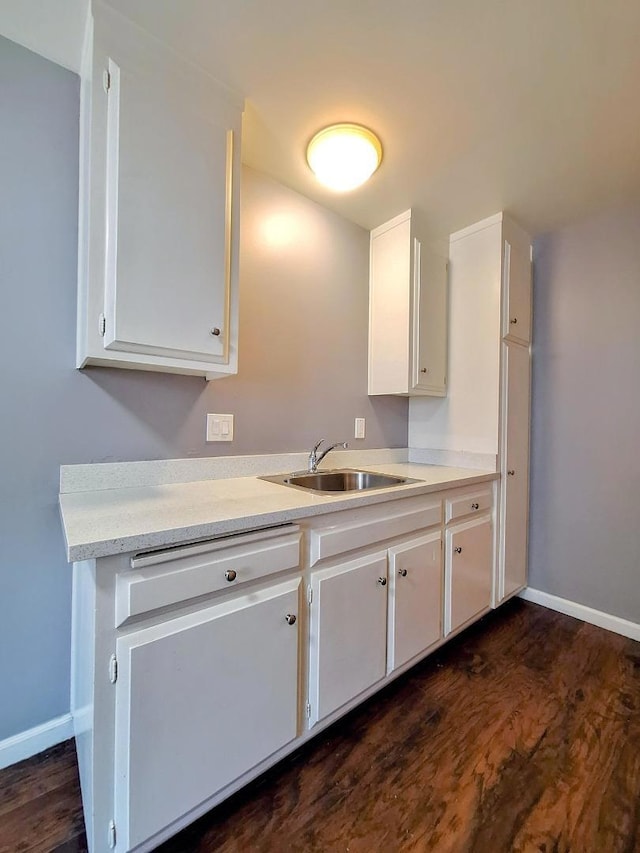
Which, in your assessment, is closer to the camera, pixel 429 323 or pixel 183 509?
pixel 183 509

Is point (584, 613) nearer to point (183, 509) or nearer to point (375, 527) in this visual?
point (375, 527)

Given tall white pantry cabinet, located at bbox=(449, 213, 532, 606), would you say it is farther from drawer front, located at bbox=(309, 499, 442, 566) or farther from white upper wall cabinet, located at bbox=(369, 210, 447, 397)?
drawer front, located at bbox=(309, 499, 442, 566)

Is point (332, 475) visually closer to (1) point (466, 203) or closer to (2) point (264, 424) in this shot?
(2) point (264, 424)

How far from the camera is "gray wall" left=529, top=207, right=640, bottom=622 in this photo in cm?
200

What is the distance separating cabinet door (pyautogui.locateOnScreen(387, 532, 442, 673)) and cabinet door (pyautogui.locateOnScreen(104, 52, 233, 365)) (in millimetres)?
1101

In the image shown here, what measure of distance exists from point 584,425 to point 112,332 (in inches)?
96.6

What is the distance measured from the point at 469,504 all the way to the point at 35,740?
1.98 m

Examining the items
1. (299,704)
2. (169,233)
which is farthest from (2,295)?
(299,704)

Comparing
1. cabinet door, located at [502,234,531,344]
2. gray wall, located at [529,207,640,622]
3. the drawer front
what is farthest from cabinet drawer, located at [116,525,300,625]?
gray wall, located at [529,207,640,622]

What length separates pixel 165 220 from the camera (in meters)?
1.21

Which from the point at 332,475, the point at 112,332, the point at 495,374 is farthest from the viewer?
the point at 495,374

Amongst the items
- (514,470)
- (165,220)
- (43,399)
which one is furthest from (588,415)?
(43,399)

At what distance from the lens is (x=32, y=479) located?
1232 millimetres

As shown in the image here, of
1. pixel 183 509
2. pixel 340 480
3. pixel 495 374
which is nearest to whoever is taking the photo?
pixel 183 509
